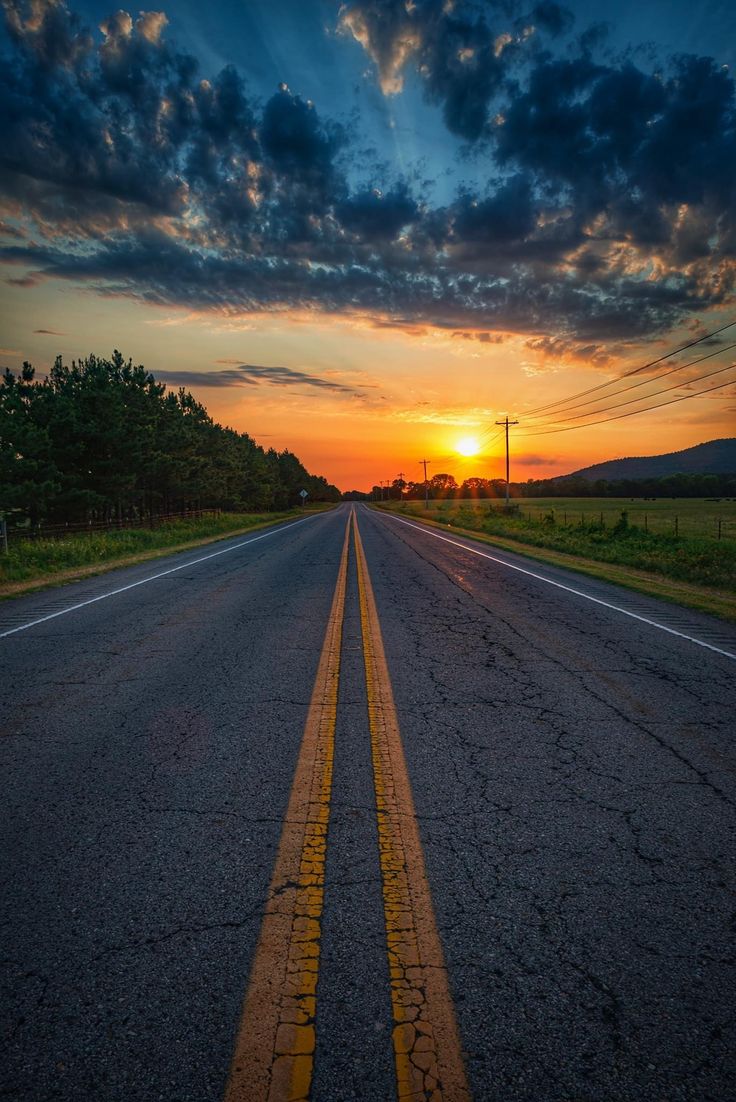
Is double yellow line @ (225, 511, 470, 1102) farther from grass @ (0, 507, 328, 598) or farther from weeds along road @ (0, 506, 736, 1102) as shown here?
grass @ (0, 507, 328, 598)

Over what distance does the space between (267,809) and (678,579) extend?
13.9 m

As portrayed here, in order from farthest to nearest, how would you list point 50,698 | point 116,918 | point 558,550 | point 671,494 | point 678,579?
→ point 671,494 < point 558,550 < point 678,579 < point 50,698 < point 116,918

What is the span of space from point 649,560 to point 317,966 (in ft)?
55.5

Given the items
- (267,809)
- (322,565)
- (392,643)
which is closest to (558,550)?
(322,565)

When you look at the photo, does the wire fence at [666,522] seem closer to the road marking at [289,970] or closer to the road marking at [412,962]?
the road marking at [412,962]

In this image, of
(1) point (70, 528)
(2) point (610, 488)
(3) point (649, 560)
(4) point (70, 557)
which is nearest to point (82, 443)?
(1) point (70, 528)

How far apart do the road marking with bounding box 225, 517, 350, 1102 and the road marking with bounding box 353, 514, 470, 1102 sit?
0.32 meters

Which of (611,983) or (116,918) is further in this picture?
(116,918)

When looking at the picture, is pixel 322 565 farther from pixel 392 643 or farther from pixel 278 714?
pixel 278 714

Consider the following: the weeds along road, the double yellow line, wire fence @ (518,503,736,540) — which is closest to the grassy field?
wire fence @ (518,503,736,540)

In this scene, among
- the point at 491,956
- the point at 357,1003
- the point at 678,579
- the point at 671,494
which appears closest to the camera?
the point at 357,1003

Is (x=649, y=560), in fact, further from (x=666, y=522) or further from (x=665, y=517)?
(x=665, y=517)

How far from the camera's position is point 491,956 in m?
2.43

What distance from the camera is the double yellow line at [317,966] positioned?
1906 mm
